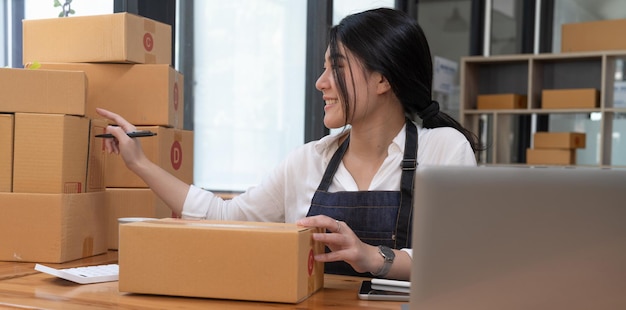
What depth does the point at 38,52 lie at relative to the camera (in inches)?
81.0

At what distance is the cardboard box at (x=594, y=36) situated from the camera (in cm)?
484

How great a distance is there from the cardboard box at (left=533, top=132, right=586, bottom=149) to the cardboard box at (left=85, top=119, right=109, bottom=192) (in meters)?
3.66

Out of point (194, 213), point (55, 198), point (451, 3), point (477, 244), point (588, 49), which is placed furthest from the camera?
point (451, 3)

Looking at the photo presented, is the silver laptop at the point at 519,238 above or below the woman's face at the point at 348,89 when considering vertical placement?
below

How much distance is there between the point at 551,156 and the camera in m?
4.90

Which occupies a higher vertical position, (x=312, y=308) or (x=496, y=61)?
(x=496, y=61)

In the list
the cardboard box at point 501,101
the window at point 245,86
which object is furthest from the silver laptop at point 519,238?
the cardboard box at point 501,101

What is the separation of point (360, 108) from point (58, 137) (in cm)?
73

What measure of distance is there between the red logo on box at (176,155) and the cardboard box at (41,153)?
423mm

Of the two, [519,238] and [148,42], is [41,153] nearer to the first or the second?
[148,42]

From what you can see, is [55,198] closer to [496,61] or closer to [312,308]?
[312,308]

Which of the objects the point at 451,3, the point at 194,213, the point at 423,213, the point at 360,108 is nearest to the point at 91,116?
the point at 194,213

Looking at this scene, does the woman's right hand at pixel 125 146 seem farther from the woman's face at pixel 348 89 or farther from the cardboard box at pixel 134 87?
the woman's face at pixel 348 89

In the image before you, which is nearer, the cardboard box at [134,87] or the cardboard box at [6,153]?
the cardboard box at [6,153]
